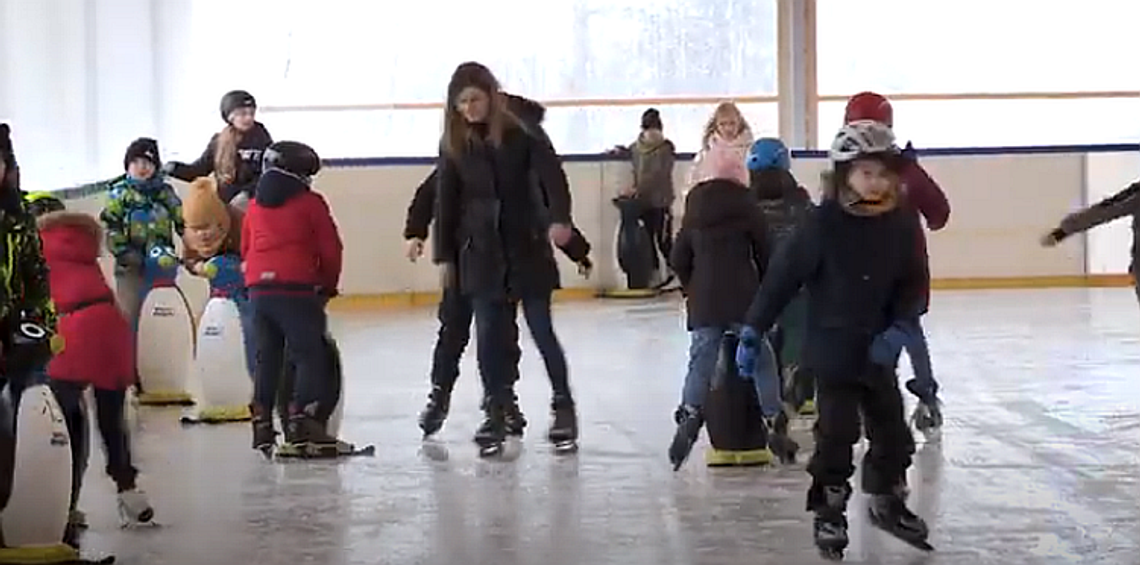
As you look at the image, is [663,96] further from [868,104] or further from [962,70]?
[868,104]

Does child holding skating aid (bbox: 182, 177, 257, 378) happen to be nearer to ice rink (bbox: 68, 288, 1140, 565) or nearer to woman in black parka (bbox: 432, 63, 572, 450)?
ice rink (bbox: 68, 288, 1140, 565)

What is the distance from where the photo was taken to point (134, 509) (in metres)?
6.13

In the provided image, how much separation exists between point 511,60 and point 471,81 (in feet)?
30.0

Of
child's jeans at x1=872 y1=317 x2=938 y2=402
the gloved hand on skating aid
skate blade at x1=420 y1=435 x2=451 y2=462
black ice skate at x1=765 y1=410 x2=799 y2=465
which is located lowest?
skate blade at x1=420 y1=435 x2=451 y2=462

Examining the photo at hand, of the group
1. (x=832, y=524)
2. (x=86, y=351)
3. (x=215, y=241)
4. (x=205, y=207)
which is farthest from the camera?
(x=215, y=241)

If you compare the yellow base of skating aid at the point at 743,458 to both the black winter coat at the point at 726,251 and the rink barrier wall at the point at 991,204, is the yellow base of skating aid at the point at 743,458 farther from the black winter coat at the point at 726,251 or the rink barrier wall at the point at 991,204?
the rink barrier wall at the point at 991,204

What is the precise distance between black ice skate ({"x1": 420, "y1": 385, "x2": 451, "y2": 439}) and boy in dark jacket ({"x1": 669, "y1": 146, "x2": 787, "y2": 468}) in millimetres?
1198

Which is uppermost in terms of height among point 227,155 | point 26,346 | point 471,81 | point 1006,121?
point 471,81

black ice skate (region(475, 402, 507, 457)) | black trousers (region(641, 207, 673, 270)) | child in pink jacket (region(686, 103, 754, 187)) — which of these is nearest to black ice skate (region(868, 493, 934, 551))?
child in pink jacket (region(686, 103, 754, 187))

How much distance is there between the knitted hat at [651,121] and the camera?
15.3 metres

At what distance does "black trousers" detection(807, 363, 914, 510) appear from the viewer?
5527 mm

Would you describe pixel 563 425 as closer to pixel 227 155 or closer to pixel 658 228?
pixel 227 155

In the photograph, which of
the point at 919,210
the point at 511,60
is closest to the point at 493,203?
the point at 919,210

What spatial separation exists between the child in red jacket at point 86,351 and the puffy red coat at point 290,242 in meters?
1.25
